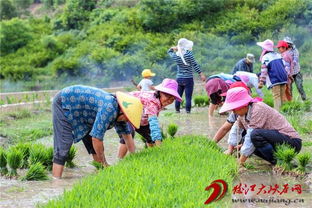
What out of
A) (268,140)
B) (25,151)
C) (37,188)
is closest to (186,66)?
(268,140)

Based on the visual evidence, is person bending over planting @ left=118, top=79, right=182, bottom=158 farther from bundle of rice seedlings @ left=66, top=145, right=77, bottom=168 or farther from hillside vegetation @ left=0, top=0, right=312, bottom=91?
hillside vegetation @ left=0, top=0, right=312, bottom=91

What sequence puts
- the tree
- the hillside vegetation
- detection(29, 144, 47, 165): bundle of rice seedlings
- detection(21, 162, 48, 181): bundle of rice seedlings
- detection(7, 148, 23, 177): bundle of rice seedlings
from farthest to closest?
the tree
the hillside vegetation
detection(29, 144, 47, 165): bundle of rice seedlings
detection(7, 148, 23, 177): bundle of rice seedlings
detection(21, 162, 48, 181): bundle of rice seedlings

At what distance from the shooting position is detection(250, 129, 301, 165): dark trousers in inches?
201

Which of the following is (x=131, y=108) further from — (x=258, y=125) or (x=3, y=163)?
(x=3, y=163)

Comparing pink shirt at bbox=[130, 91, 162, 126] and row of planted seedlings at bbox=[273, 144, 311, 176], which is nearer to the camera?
row of planted seedlings at bbox=[273, 144, 311, 176]

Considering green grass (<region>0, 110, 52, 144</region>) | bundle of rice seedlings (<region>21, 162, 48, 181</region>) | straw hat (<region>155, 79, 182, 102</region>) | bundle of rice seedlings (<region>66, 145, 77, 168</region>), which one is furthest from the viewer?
green grass (<region>0, 110, 52, 144</region>)

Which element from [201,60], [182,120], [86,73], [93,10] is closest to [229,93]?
[182,120]

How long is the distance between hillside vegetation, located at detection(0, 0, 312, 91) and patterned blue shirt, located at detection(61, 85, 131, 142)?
1212 cm

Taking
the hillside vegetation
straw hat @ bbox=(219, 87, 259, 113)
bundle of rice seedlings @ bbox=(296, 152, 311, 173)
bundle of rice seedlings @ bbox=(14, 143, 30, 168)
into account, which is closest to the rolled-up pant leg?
bundle of rice seedlings @ bbox=(14, 143, 30, 168)

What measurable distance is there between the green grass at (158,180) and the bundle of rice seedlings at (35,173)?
87cm

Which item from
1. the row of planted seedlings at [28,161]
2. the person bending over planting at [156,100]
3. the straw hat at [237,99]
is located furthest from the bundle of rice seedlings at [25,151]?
the straw hat at [237,99]

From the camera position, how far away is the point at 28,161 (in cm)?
555

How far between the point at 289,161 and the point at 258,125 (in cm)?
48

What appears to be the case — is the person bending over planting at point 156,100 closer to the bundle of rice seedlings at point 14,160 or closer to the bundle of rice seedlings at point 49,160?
the bundle of rice seedlings at point 49,160
